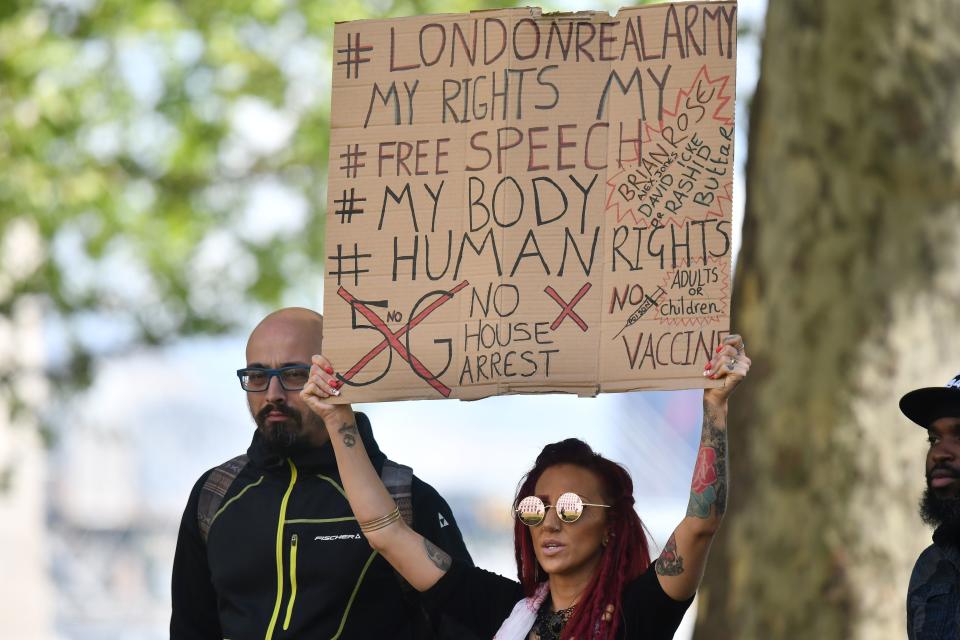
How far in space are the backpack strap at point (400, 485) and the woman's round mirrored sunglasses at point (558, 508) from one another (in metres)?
0.49

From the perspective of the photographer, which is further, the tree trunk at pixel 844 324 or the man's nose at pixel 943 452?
the tree trunk at pixel 844 324

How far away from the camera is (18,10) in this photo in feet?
39.1

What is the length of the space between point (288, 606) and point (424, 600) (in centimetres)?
40

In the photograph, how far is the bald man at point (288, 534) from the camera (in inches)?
188

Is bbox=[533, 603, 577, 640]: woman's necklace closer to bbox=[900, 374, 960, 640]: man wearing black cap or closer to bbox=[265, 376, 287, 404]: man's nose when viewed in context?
bbox=[900, 374, 960, 640]: man wearing black cap

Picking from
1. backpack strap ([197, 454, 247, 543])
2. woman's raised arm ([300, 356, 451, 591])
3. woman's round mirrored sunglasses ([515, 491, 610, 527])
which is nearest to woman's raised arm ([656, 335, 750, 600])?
woman's round mirrored sunglasses ([515, 491, 610, 527])

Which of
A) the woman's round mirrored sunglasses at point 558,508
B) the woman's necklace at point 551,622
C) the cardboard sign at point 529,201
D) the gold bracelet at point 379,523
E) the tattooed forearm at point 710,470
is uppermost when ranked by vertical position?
the cardboard sign at point 529,201

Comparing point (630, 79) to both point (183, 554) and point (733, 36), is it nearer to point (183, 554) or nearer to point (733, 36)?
point (733, 36)

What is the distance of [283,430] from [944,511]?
5.82 ft

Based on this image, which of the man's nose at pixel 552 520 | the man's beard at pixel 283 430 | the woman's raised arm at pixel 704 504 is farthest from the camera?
the man's beard at pixel 283 430

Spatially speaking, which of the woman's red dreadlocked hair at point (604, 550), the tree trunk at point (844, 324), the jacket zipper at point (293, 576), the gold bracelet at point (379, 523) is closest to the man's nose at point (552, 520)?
the woman's red dreadlocked hair at point (604, 550)

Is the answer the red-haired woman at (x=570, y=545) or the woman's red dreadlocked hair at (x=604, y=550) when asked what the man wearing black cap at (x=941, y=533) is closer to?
the red-haired woman at (x=570, y=545)

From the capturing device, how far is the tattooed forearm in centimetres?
425

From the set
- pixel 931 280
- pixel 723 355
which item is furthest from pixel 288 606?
pixel 931 280
